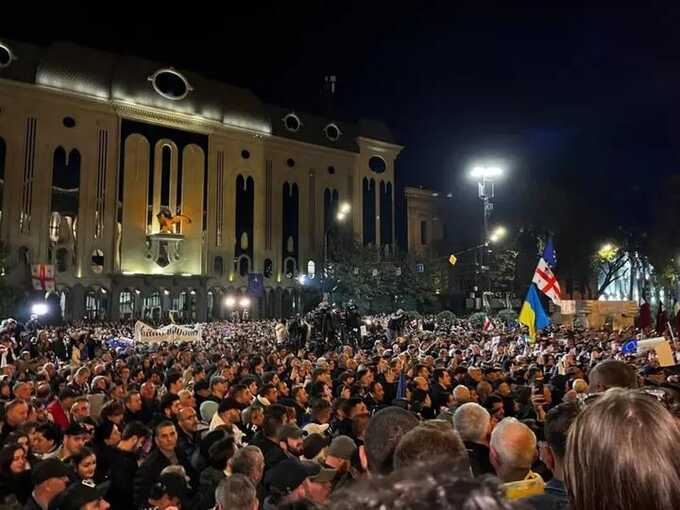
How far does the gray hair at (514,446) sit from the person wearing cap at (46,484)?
3.20m

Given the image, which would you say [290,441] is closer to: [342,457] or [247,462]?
[342,457]

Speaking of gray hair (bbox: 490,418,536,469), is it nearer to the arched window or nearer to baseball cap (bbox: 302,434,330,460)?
baseball cap (bbox: 302,434,330,460)

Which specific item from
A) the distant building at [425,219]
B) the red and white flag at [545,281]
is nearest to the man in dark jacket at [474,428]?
the red and white flag at [545,281]

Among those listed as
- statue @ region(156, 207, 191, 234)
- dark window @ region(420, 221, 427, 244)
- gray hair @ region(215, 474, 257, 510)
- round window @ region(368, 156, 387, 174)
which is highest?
round window @ region(368, 156, 387, 174)

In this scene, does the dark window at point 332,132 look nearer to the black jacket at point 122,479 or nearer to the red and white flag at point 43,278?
the red and white flag at point 43,278

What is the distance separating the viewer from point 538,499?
8.40ft

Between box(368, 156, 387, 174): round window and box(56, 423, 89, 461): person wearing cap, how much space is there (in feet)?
180

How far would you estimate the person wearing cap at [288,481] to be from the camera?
4164mm

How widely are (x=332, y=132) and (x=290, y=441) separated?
54.3 metres

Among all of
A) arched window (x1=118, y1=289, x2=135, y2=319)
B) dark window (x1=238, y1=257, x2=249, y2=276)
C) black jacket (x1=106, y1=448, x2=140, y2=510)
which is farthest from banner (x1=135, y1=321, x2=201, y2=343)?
dark window (x1=238, y1=257, x2=249, y2=276)

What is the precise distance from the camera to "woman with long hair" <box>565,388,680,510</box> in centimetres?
160

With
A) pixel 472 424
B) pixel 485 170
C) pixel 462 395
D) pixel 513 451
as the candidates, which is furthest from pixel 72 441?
pixel 485 170

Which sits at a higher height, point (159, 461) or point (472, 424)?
point (472, 424)

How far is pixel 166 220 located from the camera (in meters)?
45.6
